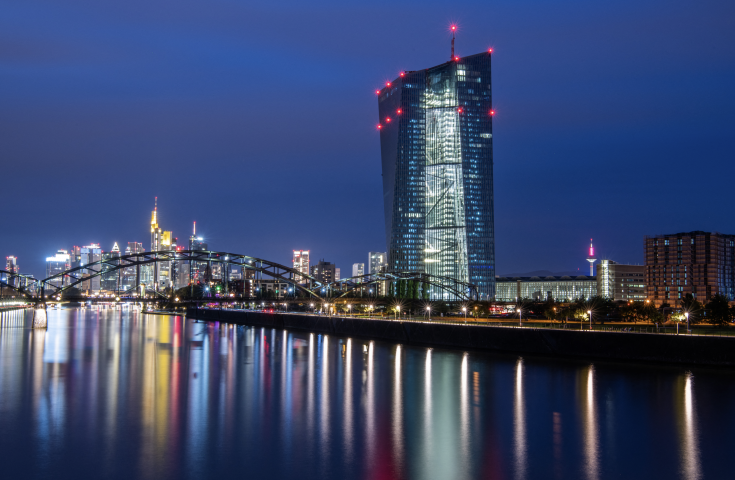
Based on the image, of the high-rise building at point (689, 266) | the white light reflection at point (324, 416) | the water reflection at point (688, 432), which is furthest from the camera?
the high-rise building at point (689, 266)

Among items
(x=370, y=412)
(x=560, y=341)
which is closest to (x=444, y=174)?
(x=560, y=341)

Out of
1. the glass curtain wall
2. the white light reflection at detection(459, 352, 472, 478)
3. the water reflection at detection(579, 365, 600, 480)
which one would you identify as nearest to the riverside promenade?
the water reflection at detection(579, 365, 600, 480)

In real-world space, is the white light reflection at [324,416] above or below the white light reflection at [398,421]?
below

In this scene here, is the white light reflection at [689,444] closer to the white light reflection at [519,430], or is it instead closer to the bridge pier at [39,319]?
the white light reflection at [519,430]

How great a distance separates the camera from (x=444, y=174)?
515 ft

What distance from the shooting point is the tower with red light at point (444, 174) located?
156 m

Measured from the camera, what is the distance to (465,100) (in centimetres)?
15812

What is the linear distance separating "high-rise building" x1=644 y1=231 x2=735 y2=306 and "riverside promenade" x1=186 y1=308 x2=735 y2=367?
12059 centimetres

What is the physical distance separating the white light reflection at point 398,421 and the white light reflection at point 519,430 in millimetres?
3930

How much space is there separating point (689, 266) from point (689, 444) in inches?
6563

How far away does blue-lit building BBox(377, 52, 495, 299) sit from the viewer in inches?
6137

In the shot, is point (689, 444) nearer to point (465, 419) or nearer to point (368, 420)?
point (465, 419)

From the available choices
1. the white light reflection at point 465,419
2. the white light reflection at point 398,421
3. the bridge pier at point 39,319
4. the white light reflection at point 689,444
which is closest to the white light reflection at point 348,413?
the white light reflection at point 398,421

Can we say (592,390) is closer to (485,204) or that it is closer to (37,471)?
(37,471)
